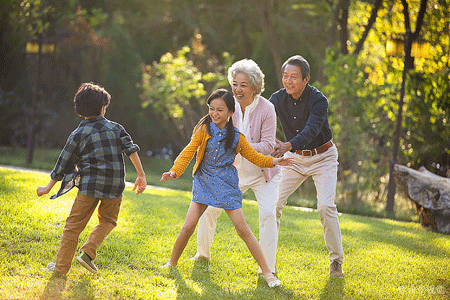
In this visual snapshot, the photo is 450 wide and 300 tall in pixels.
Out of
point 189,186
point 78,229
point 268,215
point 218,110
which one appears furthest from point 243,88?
point 189,186

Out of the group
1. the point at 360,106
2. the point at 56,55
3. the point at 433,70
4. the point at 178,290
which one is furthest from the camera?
the point at 56,55

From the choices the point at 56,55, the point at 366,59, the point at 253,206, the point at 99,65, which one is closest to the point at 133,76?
the point at 99,65

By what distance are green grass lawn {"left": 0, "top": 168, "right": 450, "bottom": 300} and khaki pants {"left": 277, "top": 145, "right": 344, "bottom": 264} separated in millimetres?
378

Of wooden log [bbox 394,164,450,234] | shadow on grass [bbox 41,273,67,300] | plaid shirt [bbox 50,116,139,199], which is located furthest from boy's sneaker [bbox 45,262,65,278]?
wooden log [bbox 394,164,450,234]

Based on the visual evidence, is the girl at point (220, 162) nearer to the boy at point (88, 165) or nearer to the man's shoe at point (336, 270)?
the boy at point (88, 165)

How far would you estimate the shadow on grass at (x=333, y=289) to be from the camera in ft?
15.1

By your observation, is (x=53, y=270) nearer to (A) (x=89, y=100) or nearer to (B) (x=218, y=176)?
Result: (A) (x=89, y=100)

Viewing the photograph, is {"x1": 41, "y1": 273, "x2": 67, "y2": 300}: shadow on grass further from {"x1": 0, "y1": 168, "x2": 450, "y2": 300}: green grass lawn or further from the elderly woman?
the elderly woman

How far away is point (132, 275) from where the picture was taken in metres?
4.57

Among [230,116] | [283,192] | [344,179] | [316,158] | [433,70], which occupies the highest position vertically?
[433,70]

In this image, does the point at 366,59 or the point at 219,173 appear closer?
the point at 219,173

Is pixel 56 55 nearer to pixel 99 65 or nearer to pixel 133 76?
pixel 99 65

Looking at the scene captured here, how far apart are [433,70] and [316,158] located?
8706 mm

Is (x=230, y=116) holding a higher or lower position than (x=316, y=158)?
higher
